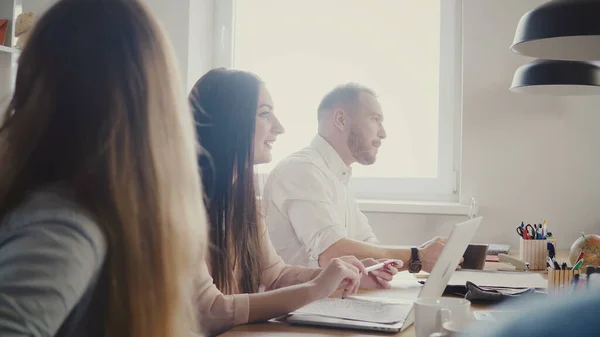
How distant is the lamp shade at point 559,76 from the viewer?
8.42 feet

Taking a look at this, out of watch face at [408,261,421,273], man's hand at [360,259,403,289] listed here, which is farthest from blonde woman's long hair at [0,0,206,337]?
watch face at [408,261,421,273]

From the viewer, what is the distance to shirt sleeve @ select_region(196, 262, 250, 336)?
133 cm

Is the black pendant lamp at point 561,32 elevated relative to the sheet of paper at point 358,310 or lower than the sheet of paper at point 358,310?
elevated

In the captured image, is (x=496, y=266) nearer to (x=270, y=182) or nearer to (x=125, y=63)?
(x=270, y=182)

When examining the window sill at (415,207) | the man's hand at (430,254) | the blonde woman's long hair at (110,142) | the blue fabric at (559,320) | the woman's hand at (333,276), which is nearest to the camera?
the blue fabric at (559,320)

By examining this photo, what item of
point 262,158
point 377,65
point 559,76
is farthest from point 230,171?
point 377,65

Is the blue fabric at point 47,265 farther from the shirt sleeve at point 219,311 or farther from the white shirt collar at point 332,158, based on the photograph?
the white shirt collar at point 332,158

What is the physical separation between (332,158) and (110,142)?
1870mm

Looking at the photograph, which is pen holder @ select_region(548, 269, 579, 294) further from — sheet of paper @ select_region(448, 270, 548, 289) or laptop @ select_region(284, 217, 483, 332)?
laptop @ select_region(284, 217, 483, 332)

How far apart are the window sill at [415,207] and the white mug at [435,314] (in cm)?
205

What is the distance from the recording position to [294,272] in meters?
1.90

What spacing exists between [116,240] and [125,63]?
0.73 ft

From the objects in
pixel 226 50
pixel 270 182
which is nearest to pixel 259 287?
pixel 270 182

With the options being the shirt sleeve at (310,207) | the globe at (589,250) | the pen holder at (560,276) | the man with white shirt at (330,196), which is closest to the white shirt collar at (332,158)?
the man with white shirt at (330,196)
